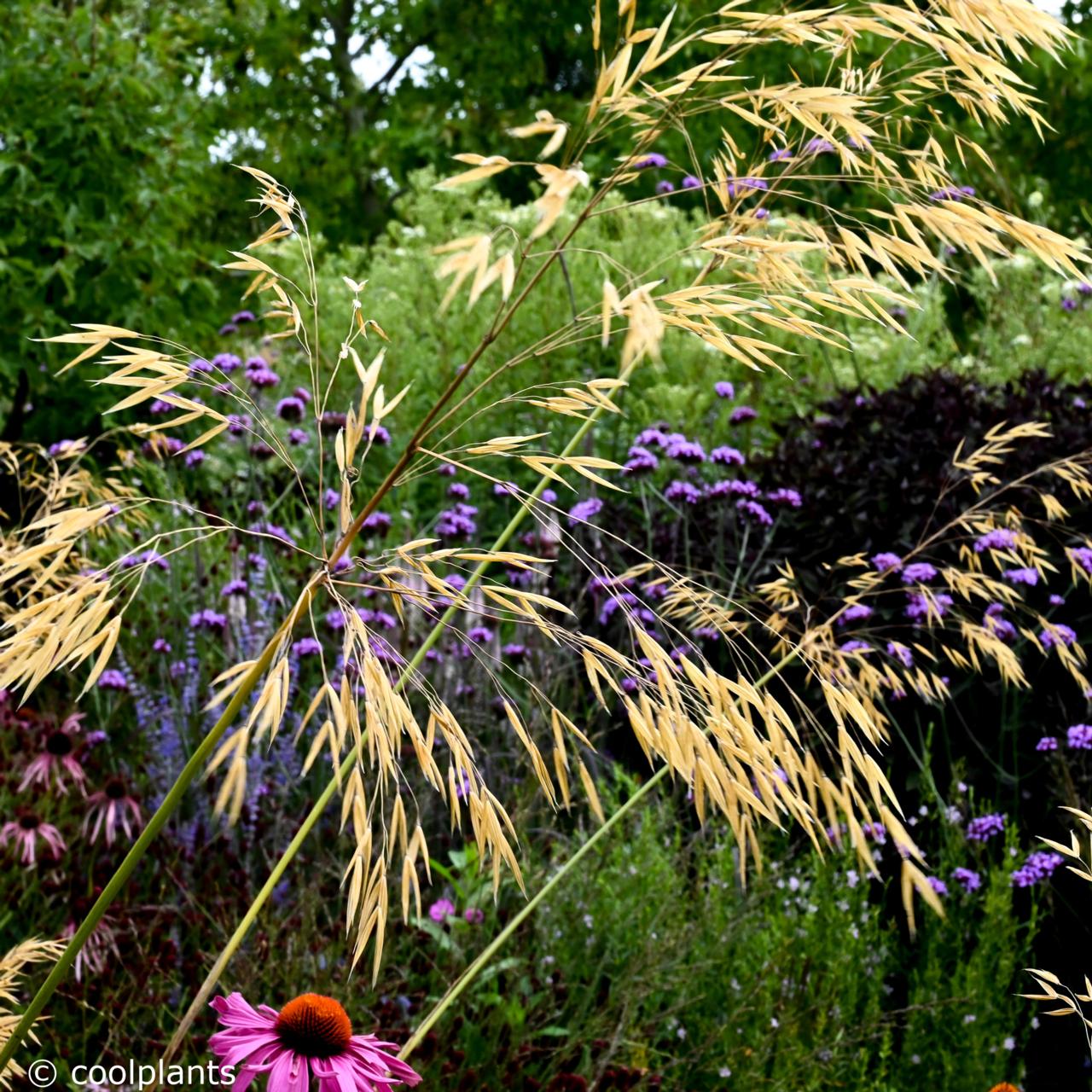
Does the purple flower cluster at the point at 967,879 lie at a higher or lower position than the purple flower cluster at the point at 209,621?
lower

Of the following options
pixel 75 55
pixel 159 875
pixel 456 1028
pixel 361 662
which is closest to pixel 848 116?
pixel 361 662

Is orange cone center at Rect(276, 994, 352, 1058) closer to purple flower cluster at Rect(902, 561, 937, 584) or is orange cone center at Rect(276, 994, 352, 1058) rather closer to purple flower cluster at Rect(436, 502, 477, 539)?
purple flower cluster at Rect(902, 561, 937, 584)

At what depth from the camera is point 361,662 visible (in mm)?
1040

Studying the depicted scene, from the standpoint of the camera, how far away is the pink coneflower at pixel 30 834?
8.72 ft

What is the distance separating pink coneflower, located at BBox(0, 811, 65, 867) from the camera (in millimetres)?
2658

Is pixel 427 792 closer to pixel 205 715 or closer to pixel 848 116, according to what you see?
pixel 205 715

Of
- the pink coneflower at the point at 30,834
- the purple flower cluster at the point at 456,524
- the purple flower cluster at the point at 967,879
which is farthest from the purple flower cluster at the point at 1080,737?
the pink coneflower at the point at 30,834

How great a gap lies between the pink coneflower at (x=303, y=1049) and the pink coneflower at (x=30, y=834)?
1.45 meters

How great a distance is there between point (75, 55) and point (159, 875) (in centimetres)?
457

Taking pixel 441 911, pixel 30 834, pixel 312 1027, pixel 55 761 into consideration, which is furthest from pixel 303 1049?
pixel 55 761

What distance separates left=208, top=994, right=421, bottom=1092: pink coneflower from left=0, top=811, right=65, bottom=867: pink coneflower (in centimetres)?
145

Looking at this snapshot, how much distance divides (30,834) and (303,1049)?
158cm

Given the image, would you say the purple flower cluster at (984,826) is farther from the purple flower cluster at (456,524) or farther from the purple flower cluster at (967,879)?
the purple flower cluster at (456,524)

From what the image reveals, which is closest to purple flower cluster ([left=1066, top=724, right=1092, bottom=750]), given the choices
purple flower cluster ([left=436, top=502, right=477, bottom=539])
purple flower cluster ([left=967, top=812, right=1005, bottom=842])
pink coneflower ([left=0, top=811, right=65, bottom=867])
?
purple flower cluster ([left=967, top=812, right=1005, bottom=842])
